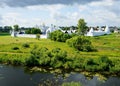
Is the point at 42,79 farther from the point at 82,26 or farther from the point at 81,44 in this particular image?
the point at 82,26

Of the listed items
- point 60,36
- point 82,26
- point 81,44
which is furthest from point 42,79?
point 82,26

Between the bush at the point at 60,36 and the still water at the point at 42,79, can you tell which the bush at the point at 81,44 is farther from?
the still water at the point at 42,79

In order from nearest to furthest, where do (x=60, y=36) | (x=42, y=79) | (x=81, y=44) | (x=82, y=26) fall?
(x=42, y=79)
(x=81, y=44)
(x=60, y=36)
(x=82, y=26)

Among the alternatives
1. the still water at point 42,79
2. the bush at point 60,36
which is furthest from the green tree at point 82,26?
the still water at point 42,79

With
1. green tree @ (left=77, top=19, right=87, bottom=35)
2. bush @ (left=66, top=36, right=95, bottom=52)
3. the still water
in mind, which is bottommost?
the still water

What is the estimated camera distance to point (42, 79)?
1845 inches

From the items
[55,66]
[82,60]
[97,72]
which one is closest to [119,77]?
[97,72]

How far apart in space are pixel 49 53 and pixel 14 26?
109683 mm

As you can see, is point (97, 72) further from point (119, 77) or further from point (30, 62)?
point (30, 62)

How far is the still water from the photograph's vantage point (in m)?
44.0

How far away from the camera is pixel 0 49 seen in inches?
2926

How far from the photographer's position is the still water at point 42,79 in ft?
144

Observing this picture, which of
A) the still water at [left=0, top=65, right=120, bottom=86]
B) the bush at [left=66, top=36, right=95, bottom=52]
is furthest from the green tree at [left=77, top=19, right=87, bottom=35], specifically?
the still water at [left=0, top=65, right=120, bottom=86]

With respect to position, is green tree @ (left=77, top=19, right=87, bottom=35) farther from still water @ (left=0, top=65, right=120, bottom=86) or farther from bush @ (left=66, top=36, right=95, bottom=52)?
still water @ (left=0, top=65, right=120, bottom=86)
